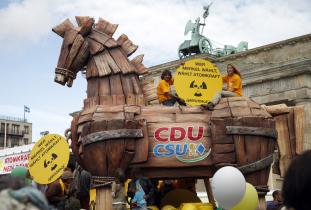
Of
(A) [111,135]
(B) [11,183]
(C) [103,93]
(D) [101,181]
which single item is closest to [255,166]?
(A) [111,135]

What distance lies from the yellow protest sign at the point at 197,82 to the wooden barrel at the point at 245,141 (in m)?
0.49

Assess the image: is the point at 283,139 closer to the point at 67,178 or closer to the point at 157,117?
the point at 157,117

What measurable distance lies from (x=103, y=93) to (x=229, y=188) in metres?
3.19

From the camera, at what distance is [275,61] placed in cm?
2277

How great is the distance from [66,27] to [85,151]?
7.66 feet

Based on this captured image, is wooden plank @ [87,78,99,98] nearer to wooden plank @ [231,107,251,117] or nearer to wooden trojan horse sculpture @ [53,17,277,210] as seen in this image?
wooden trojan horse sculpture @ [53,17,277,210]

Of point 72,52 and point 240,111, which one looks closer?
point 240,111

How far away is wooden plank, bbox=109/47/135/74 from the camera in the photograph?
8375 mm

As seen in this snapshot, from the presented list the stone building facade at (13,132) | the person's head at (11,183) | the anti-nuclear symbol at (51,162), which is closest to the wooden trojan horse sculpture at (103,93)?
the anti-nuclear symbol at (51,162)

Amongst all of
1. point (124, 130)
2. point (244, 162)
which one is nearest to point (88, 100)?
point (124, 130)

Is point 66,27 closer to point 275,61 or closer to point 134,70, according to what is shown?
point 134,70

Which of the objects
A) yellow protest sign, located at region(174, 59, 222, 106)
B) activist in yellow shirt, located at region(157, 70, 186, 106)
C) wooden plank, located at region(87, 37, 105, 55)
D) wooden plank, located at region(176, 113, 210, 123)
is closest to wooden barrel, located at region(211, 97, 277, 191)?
wooden plank, located at region(176, 113, 210, 123)

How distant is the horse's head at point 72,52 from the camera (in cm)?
836

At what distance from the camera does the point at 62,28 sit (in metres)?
8.60
